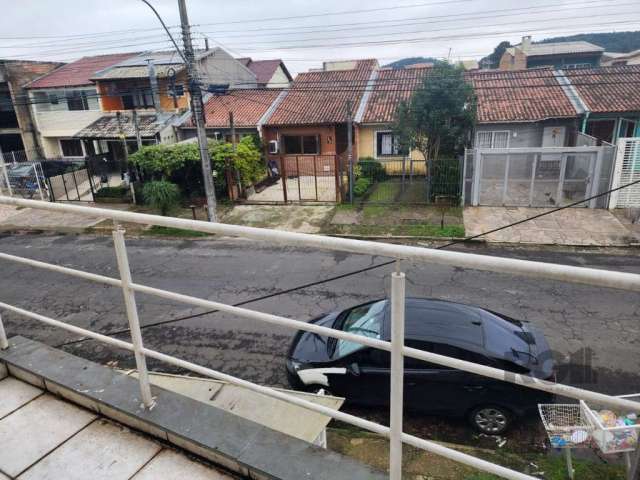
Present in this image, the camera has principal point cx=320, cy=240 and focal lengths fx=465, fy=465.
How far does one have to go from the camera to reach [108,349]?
25.7 feet

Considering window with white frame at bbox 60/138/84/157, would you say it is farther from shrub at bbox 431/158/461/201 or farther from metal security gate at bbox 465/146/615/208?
metal security gate at bbox 465/146/615/208

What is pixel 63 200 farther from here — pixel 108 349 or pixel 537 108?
pixel 537 108

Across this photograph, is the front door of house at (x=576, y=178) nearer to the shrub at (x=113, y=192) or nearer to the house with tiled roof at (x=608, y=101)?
the house with tiled roof at (x=608, y=101)

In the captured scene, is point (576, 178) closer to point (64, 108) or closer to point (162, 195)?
point (162, 195)

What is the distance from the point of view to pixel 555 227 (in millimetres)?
13609

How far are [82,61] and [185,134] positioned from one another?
14.3 m

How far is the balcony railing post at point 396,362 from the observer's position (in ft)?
5.47

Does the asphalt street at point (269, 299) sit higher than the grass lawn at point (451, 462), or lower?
lower

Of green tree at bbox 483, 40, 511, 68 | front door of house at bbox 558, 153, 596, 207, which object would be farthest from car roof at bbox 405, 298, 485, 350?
green tree at bbox 483, 40, 511, 68

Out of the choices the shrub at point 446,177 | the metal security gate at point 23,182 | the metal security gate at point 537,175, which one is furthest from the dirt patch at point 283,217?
the metal security gate at point 23,182

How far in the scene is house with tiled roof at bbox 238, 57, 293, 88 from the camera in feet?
116

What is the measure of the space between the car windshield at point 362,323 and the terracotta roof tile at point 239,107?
1878cm

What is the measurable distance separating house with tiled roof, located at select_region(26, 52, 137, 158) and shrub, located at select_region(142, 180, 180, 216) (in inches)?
572

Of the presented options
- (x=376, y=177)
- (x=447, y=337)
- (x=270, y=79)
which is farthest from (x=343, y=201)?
(x=270, y=79)
